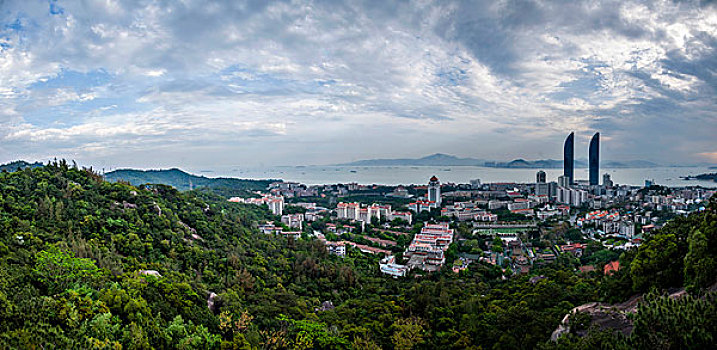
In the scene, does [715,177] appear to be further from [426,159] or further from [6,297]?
[426,159]

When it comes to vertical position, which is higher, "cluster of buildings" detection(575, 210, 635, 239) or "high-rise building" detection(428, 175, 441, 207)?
"high-rise building" detection(428, 175, 441, 207)

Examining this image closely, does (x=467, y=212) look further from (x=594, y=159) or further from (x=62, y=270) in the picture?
(x=594, y=159)

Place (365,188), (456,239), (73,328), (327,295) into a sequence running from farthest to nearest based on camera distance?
(365,188) < (456,239) < (327,295) < (73,328)

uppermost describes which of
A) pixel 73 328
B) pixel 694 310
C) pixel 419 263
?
pixel 694 310

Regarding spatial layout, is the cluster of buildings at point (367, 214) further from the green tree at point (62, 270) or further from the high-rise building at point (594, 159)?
the high-rise building at point (594, 159)

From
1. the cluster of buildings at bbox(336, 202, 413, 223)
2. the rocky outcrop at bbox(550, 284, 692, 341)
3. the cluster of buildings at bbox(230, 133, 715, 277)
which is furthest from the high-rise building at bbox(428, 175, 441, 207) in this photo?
the rocky outcrop at bbox(550, 284, 692, 341)

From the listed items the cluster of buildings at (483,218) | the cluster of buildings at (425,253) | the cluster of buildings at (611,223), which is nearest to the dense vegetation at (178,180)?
the cluster of buildings at (483,218)

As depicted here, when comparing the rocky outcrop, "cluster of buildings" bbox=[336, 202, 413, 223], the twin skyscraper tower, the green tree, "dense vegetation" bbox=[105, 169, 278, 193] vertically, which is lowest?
"cluster of buildings" bbox=[336, 202, 413, 223]

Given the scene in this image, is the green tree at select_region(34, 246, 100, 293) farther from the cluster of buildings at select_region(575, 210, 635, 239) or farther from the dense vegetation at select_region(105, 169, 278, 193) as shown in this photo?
the dense vegetation at select_region(105, 169, 278, 193)

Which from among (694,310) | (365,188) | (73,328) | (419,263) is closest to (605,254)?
(419,263)
